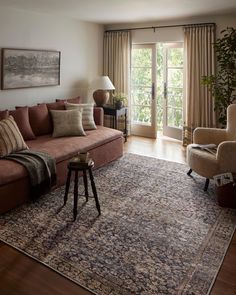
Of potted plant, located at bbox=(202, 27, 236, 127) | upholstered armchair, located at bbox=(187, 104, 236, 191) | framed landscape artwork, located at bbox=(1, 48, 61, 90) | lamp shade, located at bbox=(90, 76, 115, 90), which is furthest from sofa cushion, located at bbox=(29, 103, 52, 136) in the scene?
potted plant, located at bbox=(202, 27, 236, 127)

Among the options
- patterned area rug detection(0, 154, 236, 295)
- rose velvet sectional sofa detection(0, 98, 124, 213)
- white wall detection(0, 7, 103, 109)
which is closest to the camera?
patterned area rug detection(0, 154, 236, 295)

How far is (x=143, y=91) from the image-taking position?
20.8ft

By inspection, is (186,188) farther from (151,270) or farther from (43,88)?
(43,88)

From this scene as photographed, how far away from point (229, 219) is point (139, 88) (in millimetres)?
3986

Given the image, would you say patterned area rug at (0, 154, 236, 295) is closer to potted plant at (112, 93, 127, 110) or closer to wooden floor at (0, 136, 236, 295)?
wooden floor at (0, 136, 236, 295)

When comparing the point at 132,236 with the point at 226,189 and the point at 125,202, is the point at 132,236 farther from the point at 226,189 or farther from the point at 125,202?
the point at 226,189

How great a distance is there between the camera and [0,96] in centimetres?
443

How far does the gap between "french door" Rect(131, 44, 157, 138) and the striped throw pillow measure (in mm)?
3339

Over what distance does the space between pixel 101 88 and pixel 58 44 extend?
1084 mm

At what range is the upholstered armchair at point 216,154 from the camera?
10.8 ft

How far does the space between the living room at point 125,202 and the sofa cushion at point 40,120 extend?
508 millimetres

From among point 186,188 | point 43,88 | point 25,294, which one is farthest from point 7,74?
point 25,294

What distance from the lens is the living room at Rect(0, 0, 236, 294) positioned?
213 cm

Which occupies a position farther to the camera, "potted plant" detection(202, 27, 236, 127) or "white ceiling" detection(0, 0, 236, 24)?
"potted plant" detection(202, 27, 236, 127)
